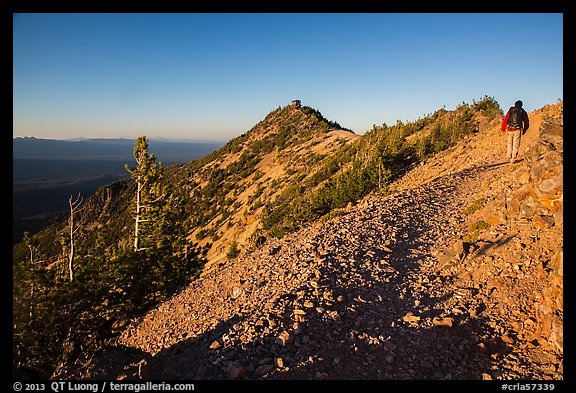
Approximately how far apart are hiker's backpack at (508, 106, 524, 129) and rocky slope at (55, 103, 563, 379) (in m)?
1.71

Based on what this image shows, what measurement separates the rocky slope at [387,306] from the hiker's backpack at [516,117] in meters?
1.71

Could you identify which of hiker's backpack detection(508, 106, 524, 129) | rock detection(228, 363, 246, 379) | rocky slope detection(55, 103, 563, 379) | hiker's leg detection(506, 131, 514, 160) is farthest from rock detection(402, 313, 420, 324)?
hiker's leg detection(506, 131, 514, 160)

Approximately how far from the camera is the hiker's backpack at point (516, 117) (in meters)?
13.4

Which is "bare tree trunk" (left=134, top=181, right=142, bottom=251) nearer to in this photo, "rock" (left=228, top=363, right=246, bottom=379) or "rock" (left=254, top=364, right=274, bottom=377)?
"rock" (left=228, top=363, right=246, bottom=379)

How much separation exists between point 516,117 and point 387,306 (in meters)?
11.6

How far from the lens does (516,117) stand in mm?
13484

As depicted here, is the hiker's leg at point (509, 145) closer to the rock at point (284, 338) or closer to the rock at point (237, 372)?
the rock at point (284, 338)

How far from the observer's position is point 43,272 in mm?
12914

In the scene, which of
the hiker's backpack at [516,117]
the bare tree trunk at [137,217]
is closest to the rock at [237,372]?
the bare tree trunk at [137,217]

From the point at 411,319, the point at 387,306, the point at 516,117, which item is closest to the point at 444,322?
the point at 411,319

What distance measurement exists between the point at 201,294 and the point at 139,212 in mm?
9247

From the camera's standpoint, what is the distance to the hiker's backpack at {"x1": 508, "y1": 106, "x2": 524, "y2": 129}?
1345 centimetres
